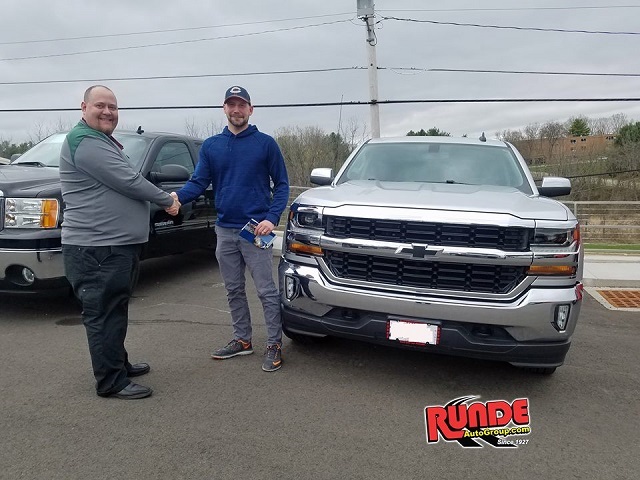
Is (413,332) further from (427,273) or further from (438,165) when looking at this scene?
(438,165)

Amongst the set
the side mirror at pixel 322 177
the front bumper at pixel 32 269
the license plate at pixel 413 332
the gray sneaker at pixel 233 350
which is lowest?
the gray sneaker at pixel 233 350

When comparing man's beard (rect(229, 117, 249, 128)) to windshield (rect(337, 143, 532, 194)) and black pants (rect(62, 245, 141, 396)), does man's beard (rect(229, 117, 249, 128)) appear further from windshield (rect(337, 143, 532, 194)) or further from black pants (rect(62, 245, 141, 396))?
windshield (rect(337, 143, 532, 194))

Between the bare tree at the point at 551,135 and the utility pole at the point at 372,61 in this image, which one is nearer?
the utility pole at the point at 372,61

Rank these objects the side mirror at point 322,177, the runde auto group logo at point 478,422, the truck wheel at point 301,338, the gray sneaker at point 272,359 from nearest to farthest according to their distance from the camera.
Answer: the runde auto group logo at point 478,422 < the gray sneaker at point 272,359 < the truck wheel at point 301,338 < the side mirror at point 322,177

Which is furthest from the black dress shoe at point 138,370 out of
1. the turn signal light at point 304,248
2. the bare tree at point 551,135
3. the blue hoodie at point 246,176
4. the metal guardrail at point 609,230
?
the bare tree at point 551,135

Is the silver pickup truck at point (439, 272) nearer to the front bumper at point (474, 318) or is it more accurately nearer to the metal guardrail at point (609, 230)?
the front bumper at point (474, 318)

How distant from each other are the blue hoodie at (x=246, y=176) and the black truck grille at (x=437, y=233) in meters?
0.62

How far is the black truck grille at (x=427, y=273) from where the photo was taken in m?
3.08

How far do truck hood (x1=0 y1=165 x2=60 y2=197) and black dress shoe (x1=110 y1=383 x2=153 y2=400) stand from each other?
2.12m

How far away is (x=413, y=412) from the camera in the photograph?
3094 mm

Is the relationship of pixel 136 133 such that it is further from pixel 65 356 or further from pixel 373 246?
pixel 373 246

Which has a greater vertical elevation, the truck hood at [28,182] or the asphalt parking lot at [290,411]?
the truck hood at [28,182]

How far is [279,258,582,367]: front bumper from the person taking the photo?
9.88 ft

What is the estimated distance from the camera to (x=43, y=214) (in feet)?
14.4
